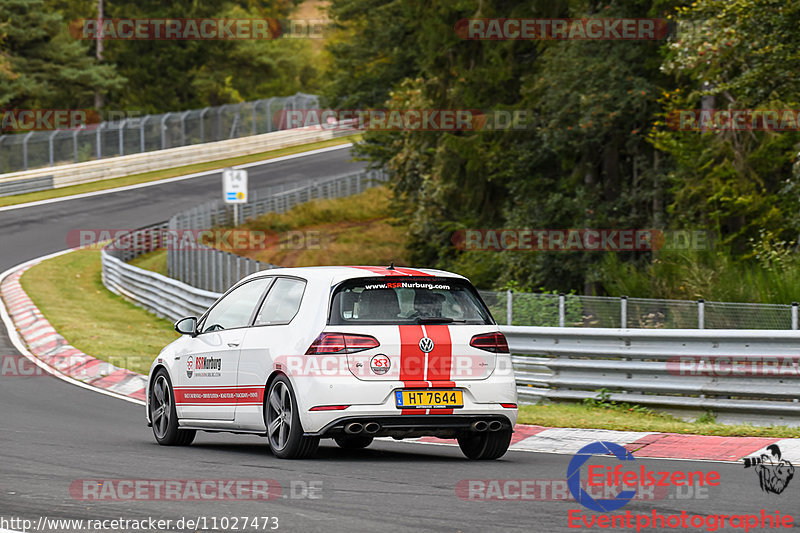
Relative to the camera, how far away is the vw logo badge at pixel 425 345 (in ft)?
30.3

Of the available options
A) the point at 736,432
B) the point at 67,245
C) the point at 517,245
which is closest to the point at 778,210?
the point at 517,245

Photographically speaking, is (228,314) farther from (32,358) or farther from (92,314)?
(92,314)

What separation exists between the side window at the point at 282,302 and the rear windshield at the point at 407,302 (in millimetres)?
487

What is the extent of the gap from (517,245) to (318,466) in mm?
19327

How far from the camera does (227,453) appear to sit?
1034 centimetres

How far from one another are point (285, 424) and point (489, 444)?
1.72m

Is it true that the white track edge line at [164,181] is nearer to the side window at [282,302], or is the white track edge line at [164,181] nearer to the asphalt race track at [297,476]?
the asphalt race track at [297,476]

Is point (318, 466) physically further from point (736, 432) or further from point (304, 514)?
point (736, 432)

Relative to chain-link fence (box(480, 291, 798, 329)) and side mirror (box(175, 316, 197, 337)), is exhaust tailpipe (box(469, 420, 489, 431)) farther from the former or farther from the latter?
chain-link fence (box(480, 291, 798, 329))

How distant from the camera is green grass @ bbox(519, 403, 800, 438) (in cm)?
1120

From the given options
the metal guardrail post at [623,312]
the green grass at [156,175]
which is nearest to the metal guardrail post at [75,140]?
the green grass at [156,175]

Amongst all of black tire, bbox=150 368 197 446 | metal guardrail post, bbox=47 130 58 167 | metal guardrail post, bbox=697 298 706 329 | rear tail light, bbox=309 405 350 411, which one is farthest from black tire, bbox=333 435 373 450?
metal guardrail post, bbox=47 130 58 167

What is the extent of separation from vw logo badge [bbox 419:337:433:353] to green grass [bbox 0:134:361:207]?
120 feet

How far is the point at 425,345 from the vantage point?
9.25 m
